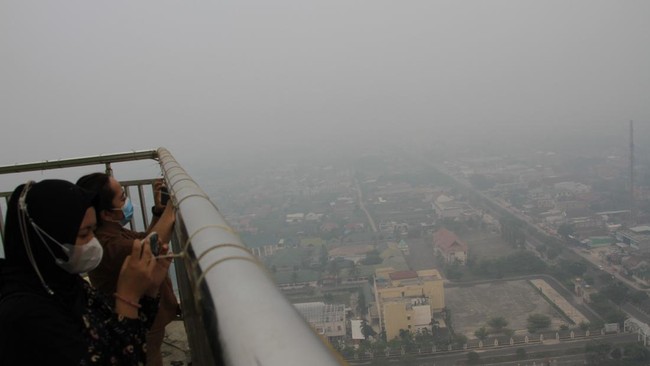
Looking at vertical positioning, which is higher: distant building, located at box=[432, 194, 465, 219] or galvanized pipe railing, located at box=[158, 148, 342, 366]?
galvanized pipe railing, located at box=[158, 148, 342, 366]

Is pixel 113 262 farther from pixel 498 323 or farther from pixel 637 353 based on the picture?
pixel 498 323

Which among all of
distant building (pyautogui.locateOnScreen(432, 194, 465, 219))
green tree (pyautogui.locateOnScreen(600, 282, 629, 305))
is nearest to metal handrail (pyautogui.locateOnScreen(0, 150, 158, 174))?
green tree (pyautogui.locateOnScreen(600, 282, 629, 305))

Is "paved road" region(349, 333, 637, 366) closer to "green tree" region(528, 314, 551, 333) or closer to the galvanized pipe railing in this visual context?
"green tree" region(528, 314, 551, 333)

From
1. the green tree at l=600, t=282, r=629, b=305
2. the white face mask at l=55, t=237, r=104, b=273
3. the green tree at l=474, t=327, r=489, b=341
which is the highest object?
the white face mask at l=55, t=237, r=104, b=273

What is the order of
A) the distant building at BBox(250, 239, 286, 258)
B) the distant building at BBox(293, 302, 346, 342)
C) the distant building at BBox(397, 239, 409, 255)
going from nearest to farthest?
the distant building at BBox(293, 302, 346, 342), the distant building at BBox(250, 239, 286, 258), the distant building at BBox(397, 239, 409, 255)

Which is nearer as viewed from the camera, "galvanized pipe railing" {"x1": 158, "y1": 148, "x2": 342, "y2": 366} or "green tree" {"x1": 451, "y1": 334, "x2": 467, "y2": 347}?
"galvanized pipe railing" {"x1": 158, "y1": 148, "x2": 342, "y2": 366}

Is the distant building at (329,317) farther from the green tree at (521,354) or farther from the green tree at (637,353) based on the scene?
the green tree at (637,353)

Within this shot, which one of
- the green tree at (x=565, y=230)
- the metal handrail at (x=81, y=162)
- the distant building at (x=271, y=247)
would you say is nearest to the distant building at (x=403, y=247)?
the distant building at (x=271, y=247)
